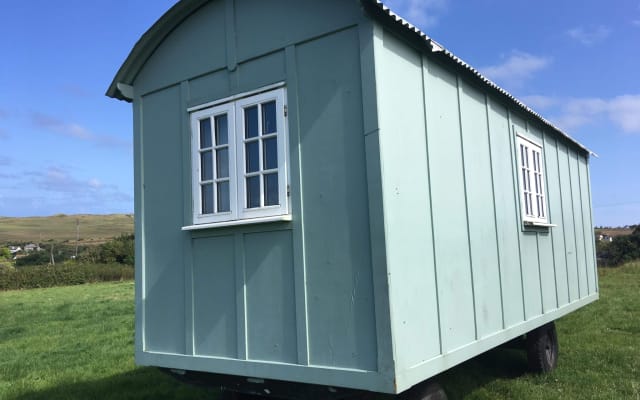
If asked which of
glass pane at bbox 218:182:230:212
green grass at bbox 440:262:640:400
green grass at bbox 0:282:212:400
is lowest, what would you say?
green grass at bbox 440:262:640:400

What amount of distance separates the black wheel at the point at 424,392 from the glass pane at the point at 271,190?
1.74m

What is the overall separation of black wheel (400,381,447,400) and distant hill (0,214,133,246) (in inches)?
2720

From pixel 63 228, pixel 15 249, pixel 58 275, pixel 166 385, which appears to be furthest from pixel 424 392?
pixel 63 228

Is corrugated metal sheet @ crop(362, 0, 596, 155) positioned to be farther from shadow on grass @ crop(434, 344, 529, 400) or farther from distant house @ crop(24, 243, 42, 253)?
distant house @ crop(24, 243, 42, 253)

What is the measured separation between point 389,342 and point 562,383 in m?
4.35

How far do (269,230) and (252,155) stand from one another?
63 centimetres

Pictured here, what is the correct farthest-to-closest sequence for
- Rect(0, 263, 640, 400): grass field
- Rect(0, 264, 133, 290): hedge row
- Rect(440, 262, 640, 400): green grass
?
1. Rect(0, 264, 133, 290): hedge row
2. Rect(0, 263, 640, 400): grass field
3. Rect(440, 262, 640, 400): green grass

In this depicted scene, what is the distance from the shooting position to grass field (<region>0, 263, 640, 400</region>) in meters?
6.73

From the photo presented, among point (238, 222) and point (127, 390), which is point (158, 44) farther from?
point (127, 390)

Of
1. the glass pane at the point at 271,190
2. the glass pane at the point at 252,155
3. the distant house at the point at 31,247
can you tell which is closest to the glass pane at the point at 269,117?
the glass pane at the point at 252,155

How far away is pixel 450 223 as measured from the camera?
4.70 m

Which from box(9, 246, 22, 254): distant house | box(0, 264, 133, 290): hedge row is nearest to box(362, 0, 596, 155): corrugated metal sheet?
box(0, 264, 133, 290): hedge row

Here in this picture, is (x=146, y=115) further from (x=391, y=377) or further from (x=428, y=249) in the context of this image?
(x=391, y=377)

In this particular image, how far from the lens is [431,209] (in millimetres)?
4395
